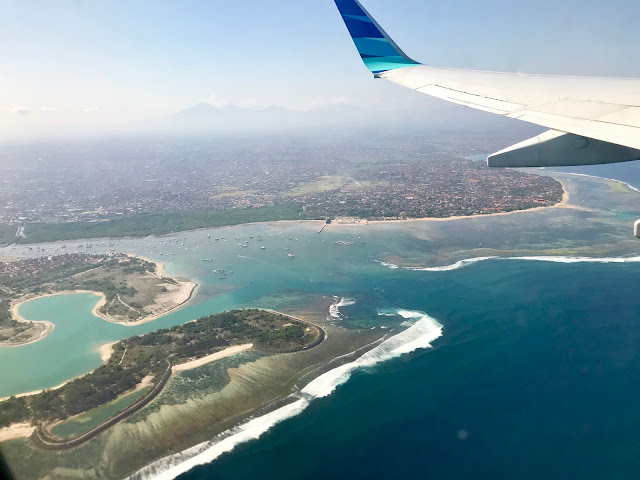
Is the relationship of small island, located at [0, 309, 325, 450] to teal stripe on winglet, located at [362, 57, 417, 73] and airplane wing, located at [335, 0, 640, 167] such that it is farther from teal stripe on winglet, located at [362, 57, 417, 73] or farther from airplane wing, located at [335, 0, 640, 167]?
airplane wing, located at [335, 0, 640, 167]

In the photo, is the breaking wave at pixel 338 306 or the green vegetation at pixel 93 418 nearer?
the green vegetation at pixel 93 418

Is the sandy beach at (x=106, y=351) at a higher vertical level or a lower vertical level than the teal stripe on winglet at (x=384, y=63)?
lower

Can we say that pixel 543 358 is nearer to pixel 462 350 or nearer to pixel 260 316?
pixel 462 350

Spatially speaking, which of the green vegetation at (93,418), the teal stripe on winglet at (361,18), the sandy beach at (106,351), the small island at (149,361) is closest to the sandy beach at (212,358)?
the small island at (149,361)

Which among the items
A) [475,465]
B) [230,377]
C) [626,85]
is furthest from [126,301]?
[626,85]

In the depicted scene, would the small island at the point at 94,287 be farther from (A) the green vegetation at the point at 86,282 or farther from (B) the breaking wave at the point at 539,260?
(B) the breaking wave at the point at 539,260

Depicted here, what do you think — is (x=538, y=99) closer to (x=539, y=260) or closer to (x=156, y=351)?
(x=156, y=351)

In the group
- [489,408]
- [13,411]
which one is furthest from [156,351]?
[489,408]

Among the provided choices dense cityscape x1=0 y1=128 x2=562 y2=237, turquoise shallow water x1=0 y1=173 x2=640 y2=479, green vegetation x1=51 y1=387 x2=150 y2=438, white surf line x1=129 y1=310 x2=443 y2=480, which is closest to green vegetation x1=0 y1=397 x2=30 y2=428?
Result: turquoise shallow water x1=0 y1=173 x2=640 y2=479
